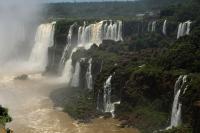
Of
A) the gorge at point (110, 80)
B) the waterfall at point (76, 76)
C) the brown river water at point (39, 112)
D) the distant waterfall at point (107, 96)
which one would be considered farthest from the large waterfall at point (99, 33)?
the distant waterfall at point (107, 96)

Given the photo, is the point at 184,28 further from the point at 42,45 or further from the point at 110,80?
the point at 42,45

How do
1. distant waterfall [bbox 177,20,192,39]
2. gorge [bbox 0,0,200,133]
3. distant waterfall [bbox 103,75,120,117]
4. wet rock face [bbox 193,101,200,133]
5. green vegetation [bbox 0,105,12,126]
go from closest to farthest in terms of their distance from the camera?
green vegetation [bbox 0,105,12,126] → wet rock face [bbox 193,101,200,133] → gorge [bbox 0,0,200,133] → distant waterfall [bbox 103,75,120,117] → distant waterfall [bbox 177,20,192,39]

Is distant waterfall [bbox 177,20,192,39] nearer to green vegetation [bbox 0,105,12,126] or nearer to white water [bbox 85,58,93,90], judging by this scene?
white water [bbox 85,58,93,90]

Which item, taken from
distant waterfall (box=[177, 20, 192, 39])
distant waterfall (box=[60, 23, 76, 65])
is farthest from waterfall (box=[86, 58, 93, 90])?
distant waterfall (box=[177, 20, 192, 39])

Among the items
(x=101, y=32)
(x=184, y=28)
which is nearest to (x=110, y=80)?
(x=184, y=28)

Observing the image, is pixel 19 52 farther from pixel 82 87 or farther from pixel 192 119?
pixel 192 119

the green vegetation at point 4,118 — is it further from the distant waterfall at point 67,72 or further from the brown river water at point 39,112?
the distant waterfall at point 67,72

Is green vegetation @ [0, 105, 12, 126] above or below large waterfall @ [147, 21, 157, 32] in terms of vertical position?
below
